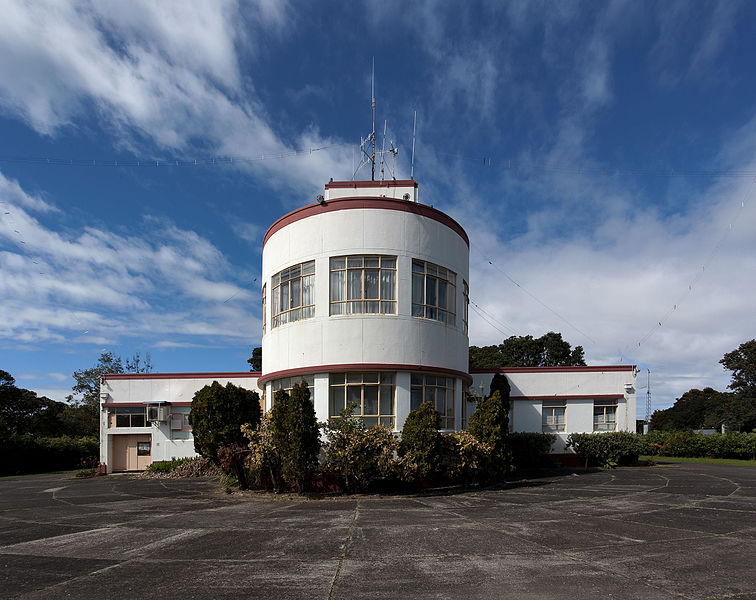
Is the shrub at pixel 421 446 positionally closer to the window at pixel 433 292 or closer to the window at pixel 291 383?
the window at pixel 291 383

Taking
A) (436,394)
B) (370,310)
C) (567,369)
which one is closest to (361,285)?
(370,310)

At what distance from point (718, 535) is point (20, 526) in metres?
13.9

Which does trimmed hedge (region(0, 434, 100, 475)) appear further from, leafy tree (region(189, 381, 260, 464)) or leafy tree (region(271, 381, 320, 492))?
leafy tree (region(271, 381, 320, 492))

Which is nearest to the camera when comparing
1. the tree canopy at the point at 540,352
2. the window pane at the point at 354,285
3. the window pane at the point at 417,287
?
the window pane at the point at 354,285

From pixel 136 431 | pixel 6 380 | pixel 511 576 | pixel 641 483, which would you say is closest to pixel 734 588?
pixel 511 576

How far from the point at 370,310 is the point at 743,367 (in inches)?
1761

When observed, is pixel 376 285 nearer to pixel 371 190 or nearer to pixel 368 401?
pixel 368 401

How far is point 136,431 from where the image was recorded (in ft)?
85.8

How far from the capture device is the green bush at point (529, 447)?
21.9 meters

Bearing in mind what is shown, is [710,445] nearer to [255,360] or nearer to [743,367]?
[743,367]

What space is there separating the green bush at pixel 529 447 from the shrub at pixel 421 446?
7.36 meters

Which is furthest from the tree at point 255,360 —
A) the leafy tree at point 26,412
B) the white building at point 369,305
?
the white building at point 369,305

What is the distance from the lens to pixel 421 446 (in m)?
15.1

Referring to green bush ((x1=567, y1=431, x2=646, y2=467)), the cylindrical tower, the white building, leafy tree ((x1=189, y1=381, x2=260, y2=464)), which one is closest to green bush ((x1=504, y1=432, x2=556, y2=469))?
green bush ((x1=567, y1=431, x2=646, y2=467))
